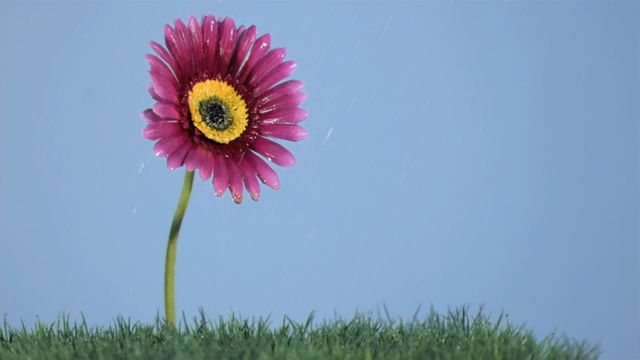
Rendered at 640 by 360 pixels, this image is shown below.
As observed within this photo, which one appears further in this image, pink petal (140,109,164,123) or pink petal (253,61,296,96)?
pink petal (253,61,296,96)

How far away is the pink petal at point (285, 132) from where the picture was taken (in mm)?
2654

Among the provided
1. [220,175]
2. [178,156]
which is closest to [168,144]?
[178,156]

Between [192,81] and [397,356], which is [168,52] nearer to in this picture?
[192,81]

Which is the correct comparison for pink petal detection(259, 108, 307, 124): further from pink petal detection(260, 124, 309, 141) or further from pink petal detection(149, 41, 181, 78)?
pink petal detection(149, 41, 181, 78)

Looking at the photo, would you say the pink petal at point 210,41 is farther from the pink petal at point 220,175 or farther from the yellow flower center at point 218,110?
the pink petal at point 220,175

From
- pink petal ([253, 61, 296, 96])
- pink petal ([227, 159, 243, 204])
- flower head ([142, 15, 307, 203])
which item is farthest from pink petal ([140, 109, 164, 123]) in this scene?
pink petal ([253, 61, 296, 96])

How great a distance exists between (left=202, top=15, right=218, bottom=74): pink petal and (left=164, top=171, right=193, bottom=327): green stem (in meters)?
0.28

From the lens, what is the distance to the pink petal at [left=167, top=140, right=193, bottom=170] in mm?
2418

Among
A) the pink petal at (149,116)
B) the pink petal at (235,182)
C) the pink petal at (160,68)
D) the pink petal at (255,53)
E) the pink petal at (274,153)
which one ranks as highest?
the pink petal at (255,53)

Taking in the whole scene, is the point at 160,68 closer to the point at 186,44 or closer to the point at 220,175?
the point at 186,44

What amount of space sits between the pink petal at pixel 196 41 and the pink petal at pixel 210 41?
0.01 meters

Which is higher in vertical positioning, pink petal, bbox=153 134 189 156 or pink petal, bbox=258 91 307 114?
pink petal, bbox=258 91 307 114

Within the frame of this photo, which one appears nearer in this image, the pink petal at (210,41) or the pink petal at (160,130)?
the pink petal at (160,130)

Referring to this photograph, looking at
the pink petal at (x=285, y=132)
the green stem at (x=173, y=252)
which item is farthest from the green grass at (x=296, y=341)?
the pink petal at (x=285, y=132)
